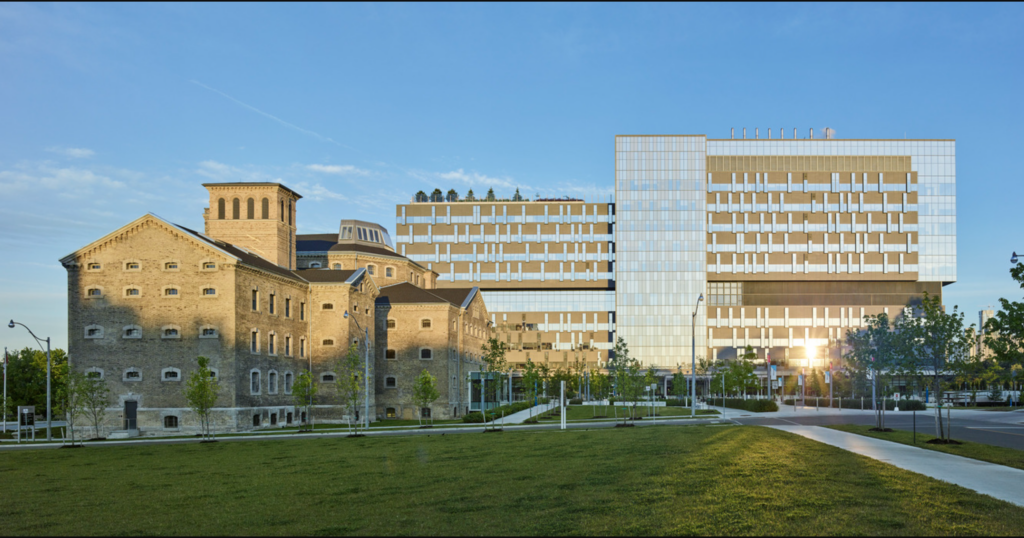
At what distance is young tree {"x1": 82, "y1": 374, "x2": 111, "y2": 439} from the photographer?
4953cm

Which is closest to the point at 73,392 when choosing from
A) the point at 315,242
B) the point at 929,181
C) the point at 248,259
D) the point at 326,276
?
the point at 248,259

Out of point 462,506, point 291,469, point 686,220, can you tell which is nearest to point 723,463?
point 462,506

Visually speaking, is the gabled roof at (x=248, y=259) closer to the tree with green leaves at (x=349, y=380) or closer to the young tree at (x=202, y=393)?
the tree with green leaves at (x=349, y=380)

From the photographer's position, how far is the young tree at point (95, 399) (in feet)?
163

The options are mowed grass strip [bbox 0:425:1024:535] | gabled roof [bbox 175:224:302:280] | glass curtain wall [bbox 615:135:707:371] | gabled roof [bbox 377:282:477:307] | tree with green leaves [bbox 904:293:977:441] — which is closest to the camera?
mowed grass strip [bbox 0:425:1024:535]

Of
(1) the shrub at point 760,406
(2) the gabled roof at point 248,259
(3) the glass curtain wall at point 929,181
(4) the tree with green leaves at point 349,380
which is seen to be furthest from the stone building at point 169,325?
(3) the glass curtain wall at point 929,181

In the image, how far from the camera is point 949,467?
2280 centimetres

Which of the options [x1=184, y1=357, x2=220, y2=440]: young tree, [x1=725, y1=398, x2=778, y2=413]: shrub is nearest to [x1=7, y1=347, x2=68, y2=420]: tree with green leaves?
[x1=184, y1=357, x2=220, y2=440]: young tree

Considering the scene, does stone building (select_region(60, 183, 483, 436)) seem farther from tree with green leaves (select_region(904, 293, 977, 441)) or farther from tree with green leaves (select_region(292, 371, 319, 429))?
tree with green leaves (select_region(904, 293, 977, 441))

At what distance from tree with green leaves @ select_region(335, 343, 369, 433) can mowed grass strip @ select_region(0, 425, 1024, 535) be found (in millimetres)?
25943

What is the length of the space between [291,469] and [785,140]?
417 feet

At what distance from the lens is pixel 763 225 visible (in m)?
138

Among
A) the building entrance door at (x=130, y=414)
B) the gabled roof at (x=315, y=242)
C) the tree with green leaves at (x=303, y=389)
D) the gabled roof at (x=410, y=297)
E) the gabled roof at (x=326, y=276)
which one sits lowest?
the building entrance door at (x=130, y=414)

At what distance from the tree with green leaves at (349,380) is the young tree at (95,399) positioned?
53.0 feet
